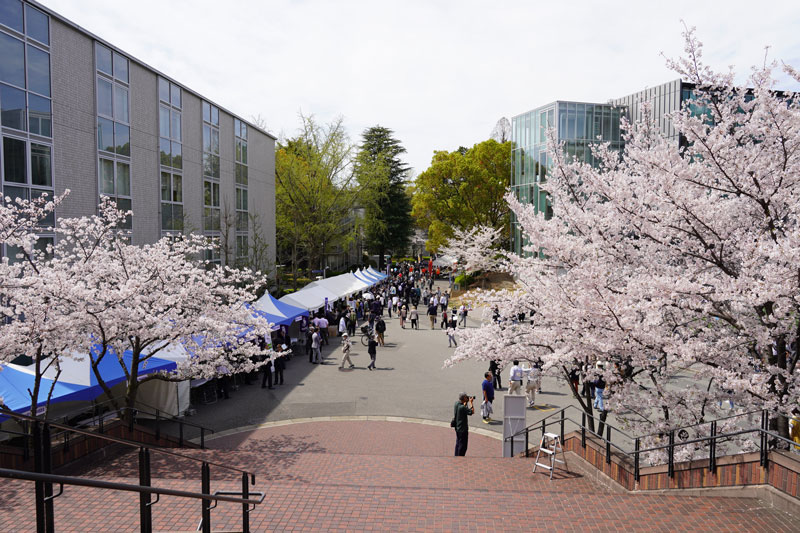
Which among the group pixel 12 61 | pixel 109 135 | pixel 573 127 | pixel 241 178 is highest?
pixel 573 127

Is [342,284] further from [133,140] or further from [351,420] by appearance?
[351,420]

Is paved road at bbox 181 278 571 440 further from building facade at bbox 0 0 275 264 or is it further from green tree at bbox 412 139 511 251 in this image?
green tree at bbox 412 139 511 251

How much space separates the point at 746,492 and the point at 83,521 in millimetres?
7360

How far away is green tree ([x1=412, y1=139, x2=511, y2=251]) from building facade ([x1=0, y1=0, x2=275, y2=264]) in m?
23.0

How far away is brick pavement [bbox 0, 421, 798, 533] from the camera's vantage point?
4.88 meters

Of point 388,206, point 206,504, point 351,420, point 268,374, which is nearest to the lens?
point 206,504

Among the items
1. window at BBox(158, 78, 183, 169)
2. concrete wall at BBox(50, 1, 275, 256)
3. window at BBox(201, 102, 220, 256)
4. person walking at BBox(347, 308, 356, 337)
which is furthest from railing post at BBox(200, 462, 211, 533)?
window at BBox(201, 102, 220, 256)

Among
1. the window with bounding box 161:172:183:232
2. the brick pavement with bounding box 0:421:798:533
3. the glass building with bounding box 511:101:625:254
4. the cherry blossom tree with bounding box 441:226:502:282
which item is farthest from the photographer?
the cherry blossom tree with bounding box 441:226:502:282

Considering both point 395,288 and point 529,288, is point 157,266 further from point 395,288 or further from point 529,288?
point 395,288

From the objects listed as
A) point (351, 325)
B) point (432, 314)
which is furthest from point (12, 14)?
point (432, 314)

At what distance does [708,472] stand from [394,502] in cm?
423

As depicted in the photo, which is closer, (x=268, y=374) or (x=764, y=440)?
(x=764, y=440)

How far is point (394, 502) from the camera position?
7441 millimetres

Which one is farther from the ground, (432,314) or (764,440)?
(764,440)
